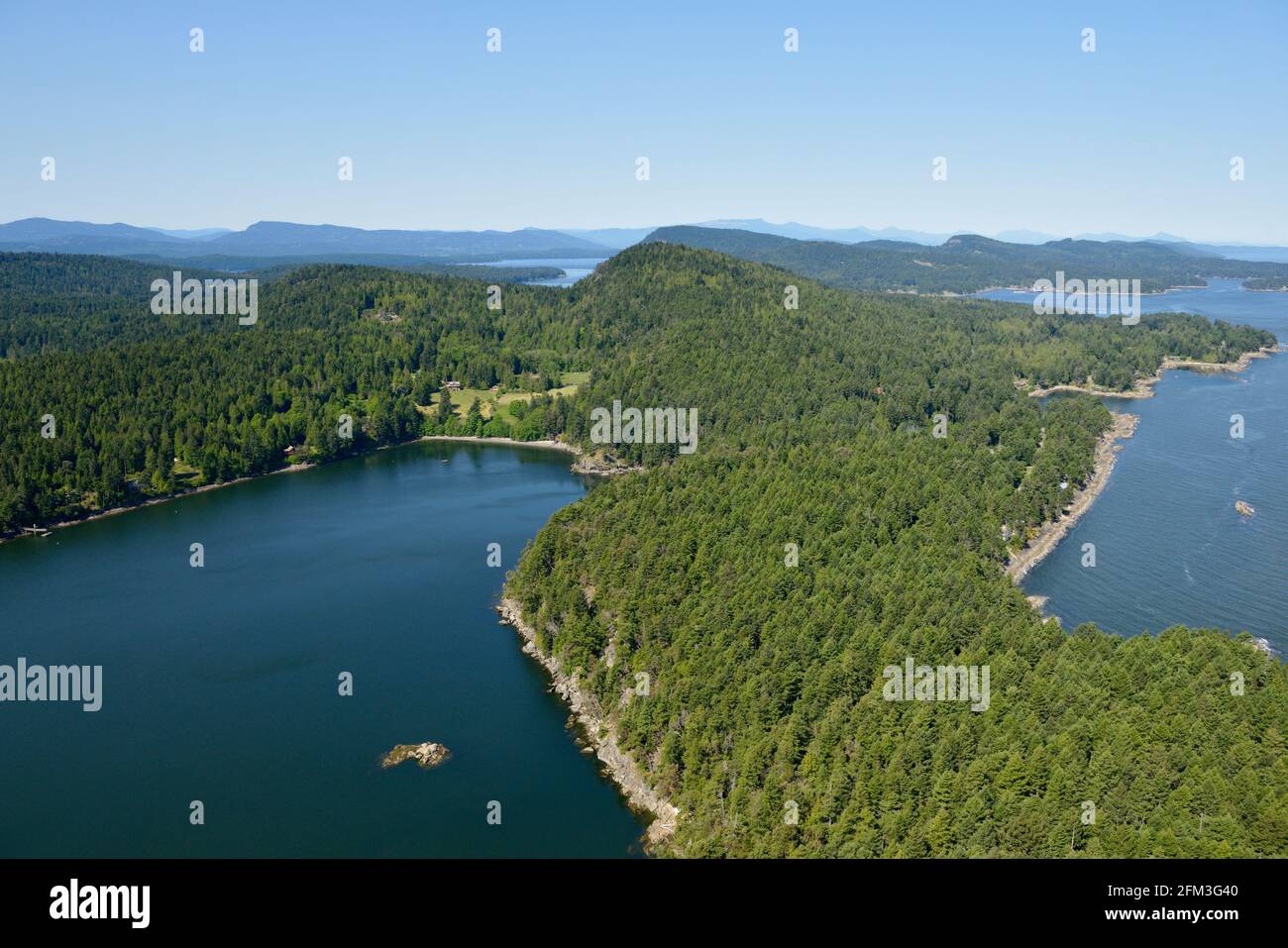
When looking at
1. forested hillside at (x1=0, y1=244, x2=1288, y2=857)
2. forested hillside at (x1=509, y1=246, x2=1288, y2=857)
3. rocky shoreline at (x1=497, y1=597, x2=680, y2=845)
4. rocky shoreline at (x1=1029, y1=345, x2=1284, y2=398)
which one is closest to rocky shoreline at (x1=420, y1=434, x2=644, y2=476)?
forested hillside at (x1=0, y1=244, x2=1288, y2=857)

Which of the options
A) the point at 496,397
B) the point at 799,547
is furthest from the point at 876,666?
the point at 496,397

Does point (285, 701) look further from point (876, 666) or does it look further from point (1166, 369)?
point (1166, 369)

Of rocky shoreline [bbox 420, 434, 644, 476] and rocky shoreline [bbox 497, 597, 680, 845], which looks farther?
rocky shoreline [bbox 420, 434, 644, 476]

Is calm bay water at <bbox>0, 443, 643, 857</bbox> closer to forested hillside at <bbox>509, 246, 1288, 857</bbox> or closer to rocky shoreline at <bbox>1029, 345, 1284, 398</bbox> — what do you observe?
forested hillside at <bbox>509, 246, 1288, 857</bbox>

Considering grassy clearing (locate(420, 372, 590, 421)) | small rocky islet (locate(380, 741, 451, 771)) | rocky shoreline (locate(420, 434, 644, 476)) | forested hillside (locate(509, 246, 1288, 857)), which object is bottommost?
small rocky islet (locate(380, 741, 451, 771))

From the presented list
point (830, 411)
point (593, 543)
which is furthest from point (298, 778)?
point (830, 411)

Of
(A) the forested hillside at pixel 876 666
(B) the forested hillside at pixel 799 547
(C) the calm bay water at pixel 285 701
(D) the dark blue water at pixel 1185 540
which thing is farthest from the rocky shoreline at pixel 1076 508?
(C) the calm bay water at pixel 285 701
